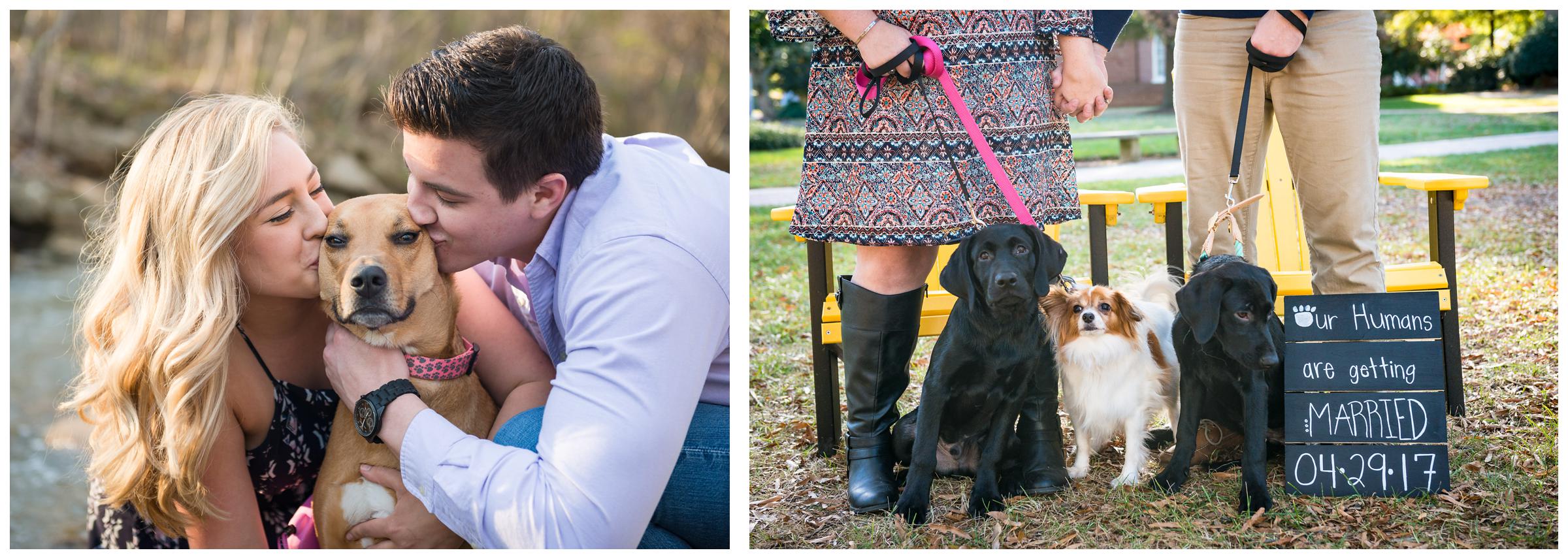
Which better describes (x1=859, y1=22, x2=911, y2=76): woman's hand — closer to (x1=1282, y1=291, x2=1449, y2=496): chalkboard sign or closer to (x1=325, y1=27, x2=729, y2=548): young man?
(x1=325, y1=27, x2=729, y2=548): young man

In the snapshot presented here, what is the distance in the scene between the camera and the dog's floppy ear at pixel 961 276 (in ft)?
7.79

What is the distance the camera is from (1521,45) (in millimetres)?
10719

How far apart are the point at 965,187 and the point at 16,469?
4.75m

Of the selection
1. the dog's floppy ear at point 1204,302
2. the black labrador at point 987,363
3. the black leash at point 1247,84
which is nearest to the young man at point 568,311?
the black labrador at point 987,363

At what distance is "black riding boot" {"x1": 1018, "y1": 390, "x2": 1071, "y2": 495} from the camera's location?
8.38 feet

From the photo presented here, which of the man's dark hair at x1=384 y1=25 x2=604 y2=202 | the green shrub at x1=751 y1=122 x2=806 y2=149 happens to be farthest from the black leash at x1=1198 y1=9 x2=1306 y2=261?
the green shrub at x1=751 y1=122 x2=806 y2=149

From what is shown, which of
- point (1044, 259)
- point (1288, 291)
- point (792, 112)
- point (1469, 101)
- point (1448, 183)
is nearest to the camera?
point (1044, 259)

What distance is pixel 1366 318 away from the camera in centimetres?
252

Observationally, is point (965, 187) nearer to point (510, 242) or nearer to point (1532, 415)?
point (510, 242)

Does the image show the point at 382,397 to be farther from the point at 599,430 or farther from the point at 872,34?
the point at 872,34

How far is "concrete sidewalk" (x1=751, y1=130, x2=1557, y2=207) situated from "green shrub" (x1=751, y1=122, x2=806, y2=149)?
8.71 feet

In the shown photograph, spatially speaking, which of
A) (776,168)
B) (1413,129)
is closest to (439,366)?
(776,168)

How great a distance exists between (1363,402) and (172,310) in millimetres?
2642

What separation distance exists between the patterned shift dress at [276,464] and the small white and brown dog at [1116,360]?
1694mm
